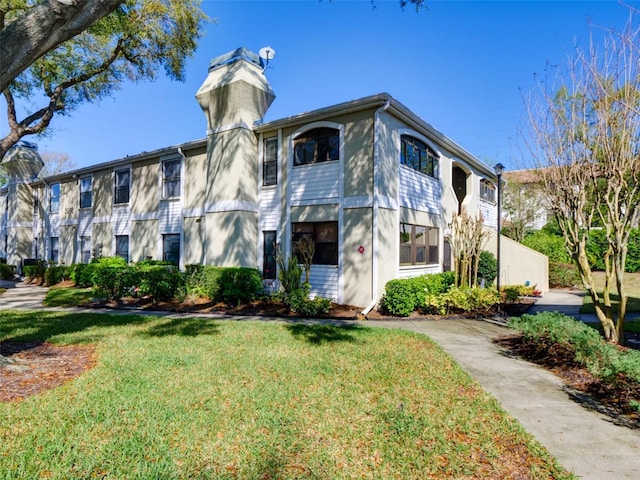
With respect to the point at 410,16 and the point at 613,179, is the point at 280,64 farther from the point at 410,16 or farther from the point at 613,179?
the point at 613,179

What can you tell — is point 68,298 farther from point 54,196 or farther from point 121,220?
point 54,196

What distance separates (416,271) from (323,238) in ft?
12.3

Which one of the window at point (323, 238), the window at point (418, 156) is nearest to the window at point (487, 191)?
the window at point (418, 156)

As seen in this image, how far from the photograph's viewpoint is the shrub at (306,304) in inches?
394

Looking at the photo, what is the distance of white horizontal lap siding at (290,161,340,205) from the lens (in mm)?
11555

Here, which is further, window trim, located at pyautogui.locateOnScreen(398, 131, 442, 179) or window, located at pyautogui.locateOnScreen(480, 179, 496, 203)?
window, located at pyautogui.locateOnScreen(480, 179, 496, 203)

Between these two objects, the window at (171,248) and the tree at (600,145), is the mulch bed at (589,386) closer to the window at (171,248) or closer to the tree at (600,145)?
the tree at (600,145)

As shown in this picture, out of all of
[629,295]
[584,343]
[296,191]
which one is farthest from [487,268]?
[584,343]

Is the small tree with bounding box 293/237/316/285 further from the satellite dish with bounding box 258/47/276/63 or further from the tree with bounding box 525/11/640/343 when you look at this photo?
the satellite dish with bounding box 258/47/276/63

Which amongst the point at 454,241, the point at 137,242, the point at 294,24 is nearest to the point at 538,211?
the point at 454,241

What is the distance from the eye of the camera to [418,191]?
13.0 metres

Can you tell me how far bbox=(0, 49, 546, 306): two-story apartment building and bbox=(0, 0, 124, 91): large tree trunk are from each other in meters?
7.53

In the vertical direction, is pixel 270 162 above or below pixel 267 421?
above

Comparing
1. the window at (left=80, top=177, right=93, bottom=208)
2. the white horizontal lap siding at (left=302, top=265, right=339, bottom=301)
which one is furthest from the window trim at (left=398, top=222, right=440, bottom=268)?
the window at (left=80, top=177, right=93, bottom=208)
